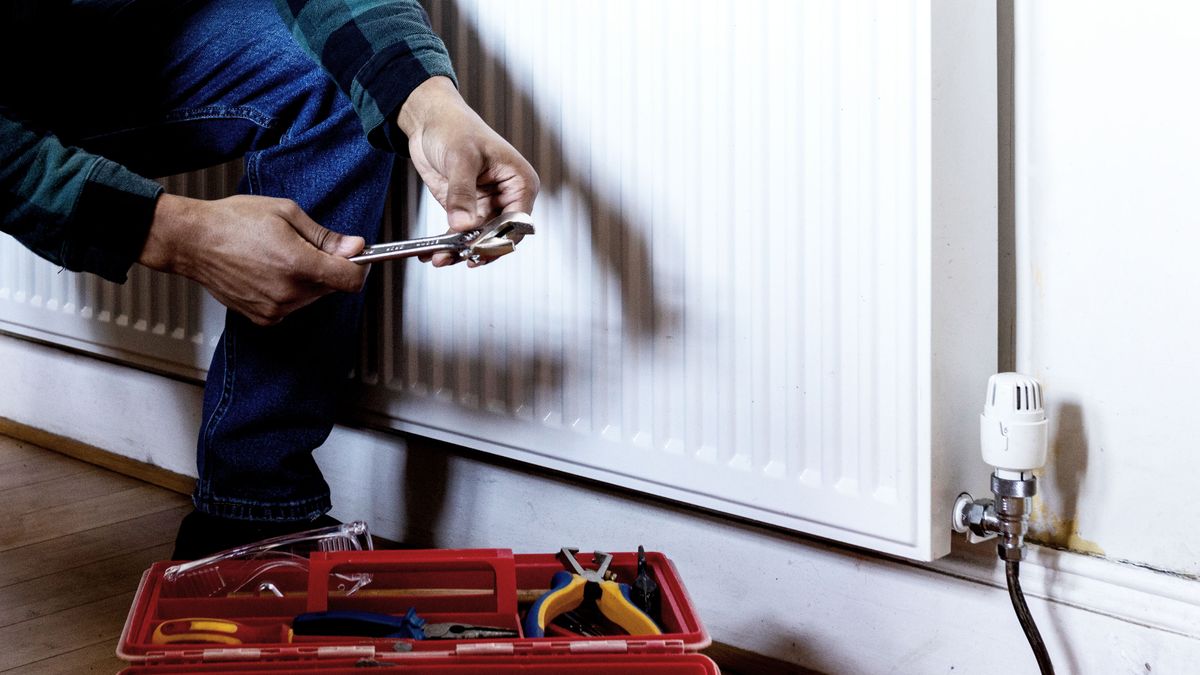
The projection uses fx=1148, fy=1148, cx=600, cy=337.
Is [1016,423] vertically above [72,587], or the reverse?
[1016,423]

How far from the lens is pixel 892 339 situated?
30.0 inches

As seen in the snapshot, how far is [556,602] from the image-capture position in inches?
30.5

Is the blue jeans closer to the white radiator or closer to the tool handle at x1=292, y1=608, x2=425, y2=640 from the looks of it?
the white radiator

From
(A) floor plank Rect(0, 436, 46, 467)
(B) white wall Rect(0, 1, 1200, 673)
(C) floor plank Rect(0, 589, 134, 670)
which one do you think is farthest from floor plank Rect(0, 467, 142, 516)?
(B) white wall Rect(0, 1, 1200, 673)

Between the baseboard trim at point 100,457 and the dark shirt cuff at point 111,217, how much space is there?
0.64m

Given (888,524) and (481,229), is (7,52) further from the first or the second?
(888,524)

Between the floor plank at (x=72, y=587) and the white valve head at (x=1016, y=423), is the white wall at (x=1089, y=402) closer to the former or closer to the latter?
the white valve head at (x=1016, y=423)

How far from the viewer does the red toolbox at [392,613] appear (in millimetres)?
688

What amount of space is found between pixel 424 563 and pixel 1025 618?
41cm

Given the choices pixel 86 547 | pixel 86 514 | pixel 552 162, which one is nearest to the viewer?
pixel 552 162

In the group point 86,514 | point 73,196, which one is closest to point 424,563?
point 73,196

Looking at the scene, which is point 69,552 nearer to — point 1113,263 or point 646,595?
point 646,595

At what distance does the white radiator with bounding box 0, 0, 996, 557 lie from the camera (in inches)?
29.5

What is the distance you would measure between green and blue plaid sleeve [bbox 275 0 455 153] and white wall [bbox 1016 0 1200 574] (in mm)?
440
